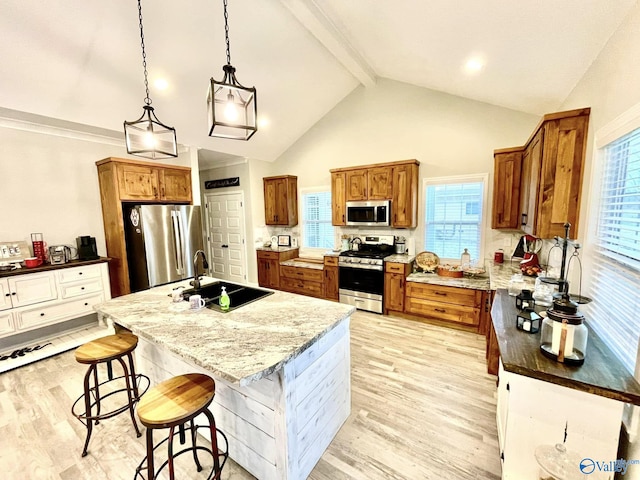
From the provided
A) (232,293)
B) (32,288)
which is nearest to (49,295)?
(32,288)

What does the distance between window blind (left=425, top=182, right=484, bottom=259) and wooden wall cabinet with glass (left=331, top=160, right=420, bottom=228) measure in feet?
0.89

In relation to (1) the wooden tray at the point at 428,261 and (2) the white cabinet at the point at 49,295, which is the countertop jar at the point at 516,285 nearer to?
(1) the wooden tray at the point at 428,261

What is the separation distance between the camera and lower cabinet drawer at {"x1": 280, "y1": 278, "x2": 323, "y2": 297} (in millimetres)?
4801

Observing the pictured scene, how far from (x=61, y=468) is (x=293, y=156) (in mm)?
5041

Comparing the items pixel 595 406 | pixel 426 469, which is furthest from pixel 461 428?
pixel 595 406

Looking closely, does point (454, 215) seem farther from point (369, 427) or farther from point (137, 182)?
point (137, 182)

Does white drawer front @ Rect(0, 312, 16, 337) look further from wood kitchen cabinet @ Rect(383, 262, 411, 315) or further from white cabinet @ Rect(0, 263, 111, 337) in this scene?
wood kitchen cabinet @ Rect(383, 262, 411, 315)

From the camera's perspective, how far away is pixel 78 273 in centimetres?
346

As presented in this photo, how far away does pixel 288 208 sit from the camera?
17.6 feet

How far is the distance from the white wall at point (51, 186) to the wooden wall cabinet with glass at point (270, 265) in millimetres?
2548

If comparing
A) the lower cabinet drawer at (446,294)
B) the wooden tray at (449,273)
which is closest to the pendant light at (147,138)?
the lower cabinet drawer at (446,294)

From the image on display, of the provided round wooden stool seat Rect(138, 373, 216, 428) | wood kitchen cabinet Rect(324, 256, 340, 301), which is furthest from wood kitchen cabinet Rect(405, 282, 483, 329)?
round wooden stool seat Rect(138, 373, 216, 428)

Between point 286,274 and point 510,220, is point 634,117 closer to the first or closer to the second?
point 510,220

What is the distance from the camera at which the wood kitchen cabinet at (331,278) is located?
14.9 ft
